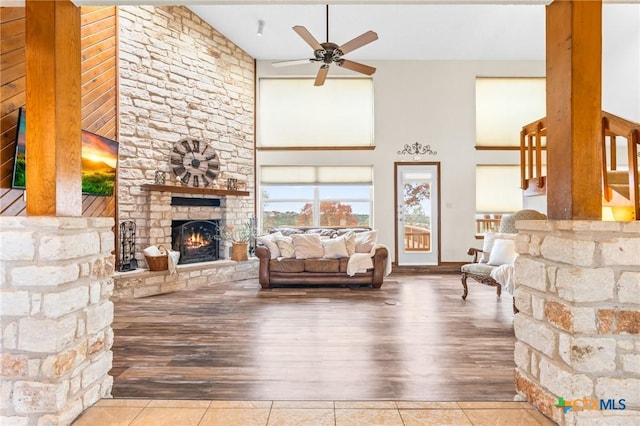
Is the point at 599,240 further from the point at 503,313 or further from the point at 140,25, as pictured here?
the point at 140,25

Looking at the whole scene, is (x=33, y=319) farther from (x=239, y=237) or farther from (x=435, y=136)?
(x=435, y=136)

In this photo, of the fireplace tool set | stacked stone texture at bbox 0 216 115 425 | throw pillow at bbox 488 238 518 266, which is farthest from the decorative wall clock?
throw pillow at bbox 488 238 518 266

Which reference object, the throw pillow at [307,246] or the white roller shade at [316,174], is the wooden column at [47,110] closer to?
the throw pillow at [307,246]

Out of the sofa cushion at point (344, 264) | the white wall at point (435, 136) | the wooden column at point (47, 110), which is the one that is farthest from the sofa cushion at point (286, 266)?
the wooden column at point (47, 110)

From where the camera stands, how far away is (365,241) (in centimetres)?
572

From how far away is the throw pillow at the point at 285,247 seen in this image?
221 inches

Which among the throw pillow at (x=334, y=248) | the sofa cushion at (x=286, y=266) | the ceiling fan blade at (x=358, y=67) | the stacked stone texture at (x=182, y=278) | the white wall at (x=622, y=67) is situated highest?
the white wall at (x=622, y=67)

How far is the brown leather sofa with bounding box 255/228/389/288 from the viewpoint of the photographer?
17.9 feet

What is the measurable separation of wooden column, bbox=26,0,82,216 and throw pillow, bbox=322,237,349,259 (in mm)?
4078

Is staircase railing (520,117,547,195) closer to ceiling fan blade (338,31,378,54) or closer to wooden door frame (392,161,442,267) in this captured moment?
wooden door frame (392,161,442,267)

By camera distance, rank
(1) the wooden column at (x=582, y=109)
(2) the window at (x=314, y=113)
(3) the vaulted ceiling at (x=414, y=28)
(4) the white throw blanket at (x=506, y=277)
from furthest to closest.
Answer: (2) the window at (x=314, y=113) < (3) the vaulted ceiling at (x=414, y=28) < (4) the white throw blanket at (x=506, y=277) < (1) the wooden column at (x=582, y=109)

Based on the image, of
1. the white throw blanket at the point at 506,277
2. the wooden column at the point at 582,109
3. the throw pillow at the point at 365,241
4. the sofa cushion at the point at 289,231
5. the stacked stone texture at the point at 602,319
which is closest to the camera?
the stacked stone texture at the point at 602,319

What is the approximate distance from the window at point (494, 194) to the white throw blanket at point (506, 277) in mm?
3557

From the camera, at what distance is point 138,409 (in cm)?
194
